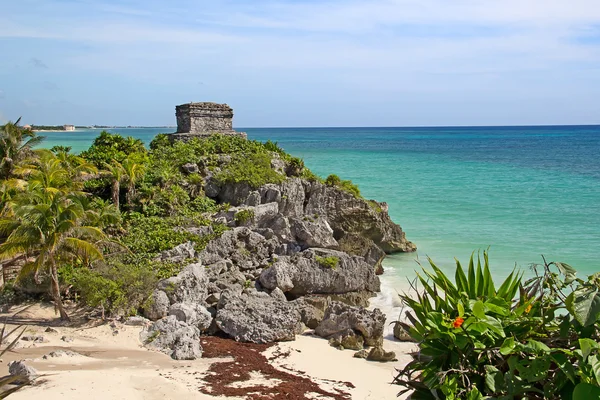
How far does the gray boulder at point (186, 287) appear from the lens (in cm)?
1393

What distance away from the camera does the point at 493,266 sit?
66.3 ft

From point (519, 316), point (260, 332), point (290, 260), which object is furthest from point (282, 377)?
point (519, 316)

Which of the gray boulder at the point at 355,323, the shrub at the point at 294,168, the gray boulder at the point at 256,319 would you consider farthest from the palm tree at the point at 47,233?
the shrub at the point at 294,168

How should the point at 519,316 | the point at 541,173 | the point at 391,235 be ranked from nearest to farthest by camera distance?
the point at 519,316 < the point at 391,235 < the point at 541,173

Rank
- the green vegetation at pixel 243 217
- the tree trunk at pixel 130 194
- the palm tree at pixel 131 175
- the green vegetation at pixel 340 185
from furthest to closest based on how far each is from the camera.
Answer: the green vegetation at pixel 340 185 → the tree trunk at pixel 130 194 → the palm tree at pixel 131 175 → the green vegetation at pixel 243 217

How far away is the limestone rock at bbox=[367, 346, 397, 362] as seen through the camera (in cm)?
1226

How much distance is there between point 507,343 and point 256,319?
970cm

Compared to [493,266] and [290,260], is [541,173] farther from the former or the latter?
[290,260]

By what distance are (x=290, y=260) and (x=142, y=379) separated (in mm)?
6665

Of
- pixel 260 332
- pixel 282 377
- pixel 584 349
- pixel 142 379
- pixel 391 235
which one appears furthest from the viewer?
pixel 391 235

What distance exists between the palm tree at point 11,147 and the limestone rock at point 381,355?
41.9 feet

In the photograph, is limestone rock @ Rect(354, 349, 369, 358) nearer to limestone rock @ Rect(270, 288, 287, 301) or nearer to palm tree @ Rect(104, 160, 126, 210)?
limestone rock @ Rect(270, 288, 287, 301)

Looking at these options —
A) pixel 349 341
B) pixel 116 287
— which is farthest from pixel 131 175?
pixel 349 341

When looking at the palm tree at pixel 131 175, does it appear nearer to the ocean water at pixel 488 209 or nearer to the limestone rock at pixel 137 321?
the limestone rock at pixel 137 321
